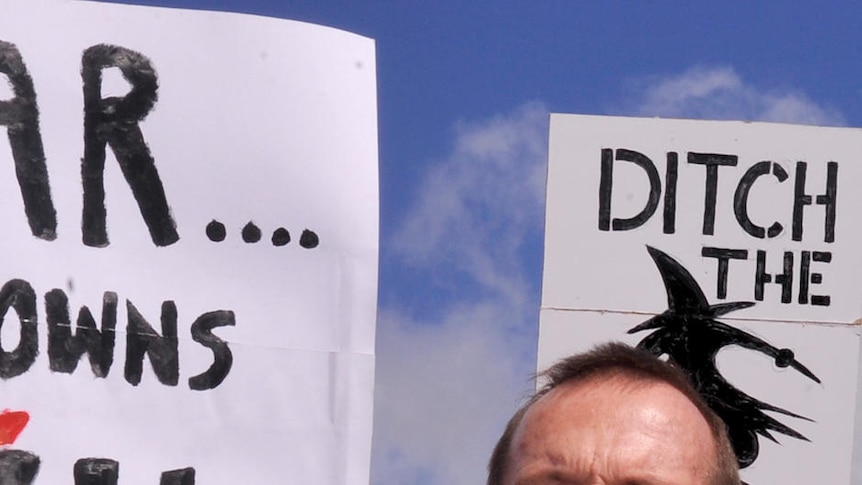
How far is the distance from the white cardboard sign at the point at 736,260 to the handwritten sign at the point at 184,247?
0.97 feet

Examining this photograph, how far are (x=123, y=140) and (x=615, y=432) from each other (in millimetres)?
804

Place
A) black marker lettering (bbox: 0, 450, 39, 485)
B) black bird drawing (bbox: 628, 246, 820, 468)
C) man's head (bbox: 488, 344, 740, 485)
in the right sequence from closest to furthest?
man's head (bbox: 488, 344, 740, 485) → black marker lettering (bbox: 0, 450, 39, 485) → black bird drawing (bbox: 628, 246, 820, 468)

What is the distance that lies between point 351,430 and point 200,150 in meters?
0.41

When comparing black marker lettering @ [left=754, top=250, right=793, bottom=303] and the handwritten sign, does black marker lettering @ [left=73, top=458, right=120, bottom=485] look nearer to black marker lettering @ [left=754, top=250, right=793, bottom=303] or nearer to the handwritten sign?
the handwritten sign

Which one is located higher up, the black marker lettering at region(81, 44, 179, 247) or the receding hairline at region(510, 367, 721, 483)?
the black marker lettering at region(81, 44, 179, 247)

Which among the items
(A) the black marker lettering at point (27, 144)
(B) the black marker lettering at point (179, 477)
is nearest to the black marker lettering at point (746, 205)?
(B) the black marker lettering at point (179, 477)

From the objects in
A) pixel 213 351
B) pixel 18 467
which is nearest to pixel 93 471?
pixel 18 467

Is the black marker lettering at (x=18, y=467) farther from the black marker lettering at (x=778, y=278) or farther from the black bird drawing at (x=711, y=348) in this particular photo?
the black marker lettering at (x=778, y=278)

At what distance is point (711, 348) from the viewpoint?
7.18ft

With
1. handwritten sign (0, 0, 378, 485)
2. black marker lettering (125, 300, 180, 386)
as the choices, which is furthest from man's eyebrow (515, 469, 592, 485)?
black marker lettering (125, 300, 180, 386)

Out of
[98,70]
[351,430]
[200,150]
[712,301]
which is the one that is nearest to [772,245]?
[712,301]

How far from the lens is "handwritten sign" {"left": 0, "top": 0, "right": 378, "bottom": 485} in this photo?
6.85 feet

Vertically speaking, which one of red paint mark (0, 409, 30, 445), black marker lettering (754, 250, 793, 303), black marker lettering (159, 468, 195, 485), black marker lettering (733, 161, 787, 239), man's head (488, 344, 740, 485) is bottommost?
black marker lettering (159, 468, 195, 485)

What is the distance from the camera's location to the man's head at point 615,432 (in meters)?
1.64
